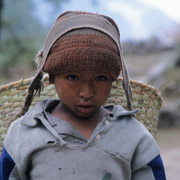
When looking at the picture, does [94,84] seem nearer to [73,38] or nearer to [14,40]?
[73,38]

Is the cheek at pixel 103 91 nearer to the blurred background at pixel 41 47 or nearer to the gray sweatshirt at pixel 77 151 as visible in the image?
the gray sweatshirt at pixel 77 151

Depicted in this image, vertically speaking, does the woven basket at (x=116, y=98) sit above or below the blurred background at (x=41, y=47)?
below

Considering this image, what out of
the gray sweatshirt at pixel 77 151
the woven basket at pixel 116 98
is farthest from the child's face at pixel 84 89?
the woven basket at pixel 116 98

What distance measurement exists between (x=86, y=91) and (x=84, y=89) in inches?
0.5

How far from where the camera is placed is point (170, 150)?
5484 mm

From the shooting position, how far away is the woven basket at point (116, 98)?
2.36 meters

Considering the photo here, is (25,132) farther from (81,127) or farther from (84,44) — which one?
(84,44)

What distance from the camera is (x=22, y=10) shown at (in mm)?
9375

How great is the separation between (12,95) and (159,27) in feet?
42.1

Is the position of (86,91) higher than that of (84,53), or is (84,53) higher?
(84,53)

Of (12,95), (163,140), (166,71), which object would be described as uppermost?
(166,71)

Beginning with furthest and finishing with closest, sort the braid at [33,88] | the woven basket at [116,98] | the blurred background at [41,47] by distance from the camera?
the blurred background at [41,47] → the woven basket at [116,98] → the braid at [33,88]

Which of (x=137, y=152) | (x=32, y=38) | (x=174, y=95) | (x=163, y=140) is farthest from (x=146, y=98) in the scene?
(x=32, y=38)

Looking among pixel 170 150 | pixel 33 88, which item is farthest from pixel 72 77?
pixel 170 150
